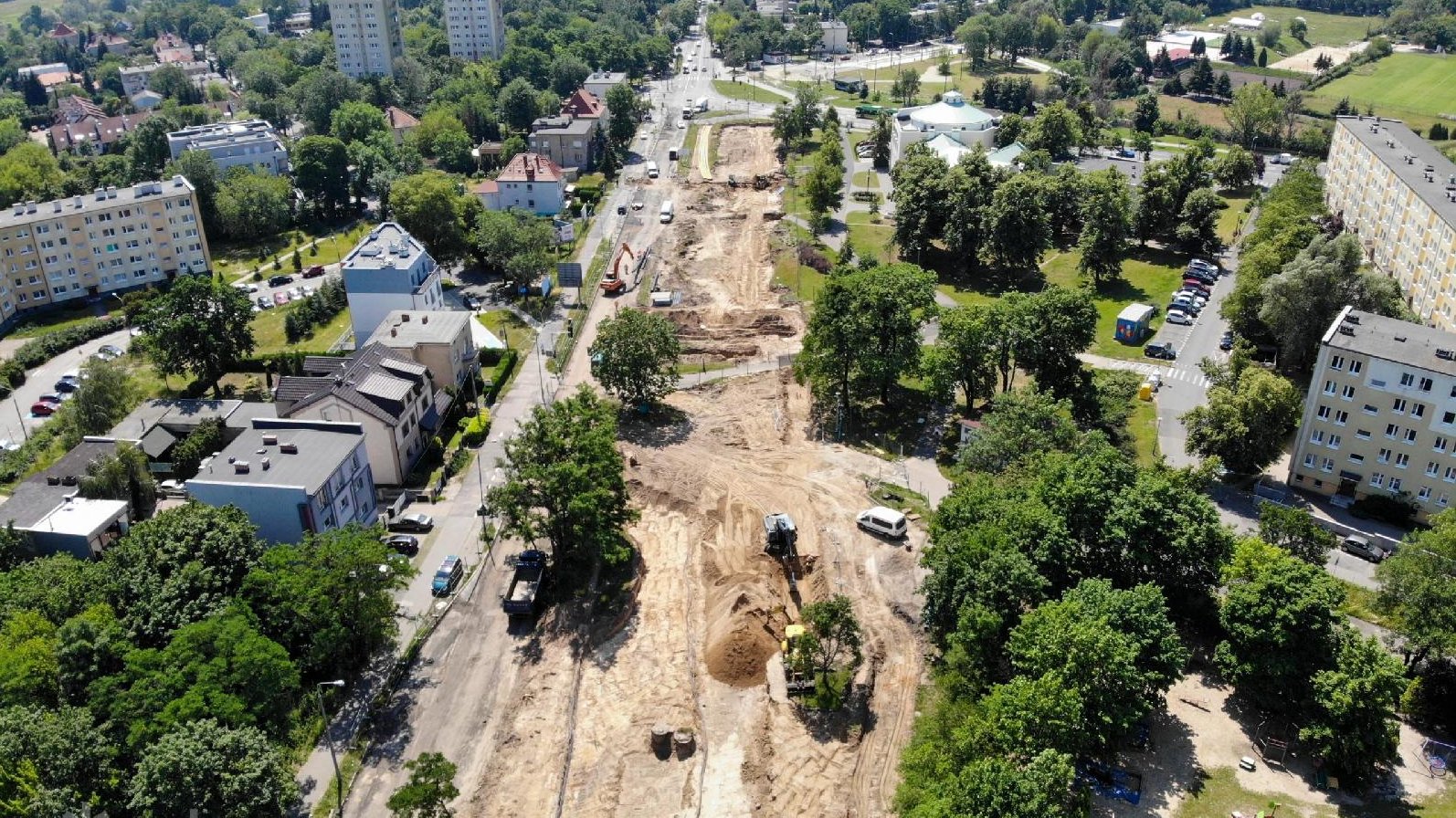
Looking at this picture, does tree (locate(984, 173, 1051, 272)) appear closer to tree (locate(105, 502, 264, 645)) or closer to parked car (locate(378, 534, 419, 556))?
parked car (locate(378, 534, 419, 556))

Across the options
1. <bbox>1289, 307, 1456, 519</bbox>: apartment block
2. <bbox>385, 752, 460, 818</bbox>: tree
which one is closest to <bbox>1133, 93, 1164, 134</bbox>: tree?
<bbox>1289, 307, 1456, 519</bbox>: apartment block

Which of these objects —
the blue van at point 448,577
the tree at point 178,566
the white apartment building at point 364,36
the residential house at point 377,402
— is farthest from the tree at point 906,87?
the tree at point 178,566

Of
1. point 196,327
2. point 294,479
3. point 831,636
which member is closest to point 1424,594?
point 831,636

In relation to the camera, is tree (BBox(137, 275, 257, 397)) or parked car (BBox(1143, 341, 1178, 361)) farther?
parked car (BBox(1143, 341, 1178, 361))

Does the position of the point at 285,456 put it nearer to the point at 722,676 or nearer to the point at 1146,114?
the point at 722,676

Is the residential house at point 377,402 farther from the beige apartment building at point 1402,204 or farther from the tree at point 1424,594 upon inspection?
the beige apartment building at point 1402,204

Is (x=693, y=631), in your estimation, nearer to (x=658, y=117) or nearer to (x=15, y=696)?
(x=15, y=696)
